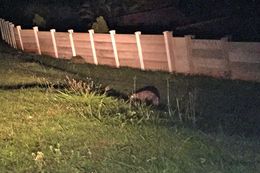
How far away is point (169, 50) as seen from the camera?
1401cm

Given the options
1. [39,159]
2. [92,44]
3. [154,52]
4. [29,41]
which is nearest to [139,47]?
[154,52]

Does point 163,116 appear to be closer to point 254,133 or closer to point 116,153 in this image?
point 254,133

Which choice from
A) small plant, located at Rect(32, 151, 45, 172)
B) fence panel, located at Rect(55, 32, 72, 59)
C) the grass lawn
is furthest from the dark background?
small plant, located at Rect(32, 151, 45, 172)

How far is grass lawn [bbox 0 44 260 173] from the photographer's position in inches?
233

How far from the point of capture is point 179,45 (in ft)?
45.1

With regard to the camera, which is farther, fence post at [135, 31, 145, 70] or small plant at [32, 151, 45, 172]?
fence post at [135, 31, 145, 70]

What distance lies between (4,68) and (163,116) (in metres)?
6.59

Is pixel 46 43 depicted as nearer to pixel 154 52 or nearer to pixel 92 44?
pixel 92 44

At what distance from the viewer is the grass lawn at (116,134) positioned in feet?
19.4

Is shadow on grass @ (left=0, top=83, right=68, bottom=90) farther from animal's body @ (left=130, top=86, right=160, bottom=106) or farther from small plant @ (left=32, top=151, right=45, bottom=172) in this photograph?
small plant @ (left=32, top=151, right=45, bottom=172)

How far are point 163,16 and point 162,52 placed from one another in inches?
424

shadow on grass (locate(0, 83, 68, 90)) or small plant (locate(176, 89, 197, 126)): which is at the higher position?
shadow on grass (locate(0, 83, 68, 90))

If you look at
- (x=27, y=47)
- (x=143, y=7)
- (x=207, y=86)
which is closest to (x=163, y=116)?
(x=207, y=86)

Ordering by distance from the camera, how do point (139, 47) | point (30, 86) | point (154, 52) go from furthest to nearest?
point (139, 47)
point (154, 52)
point (30, 86)
